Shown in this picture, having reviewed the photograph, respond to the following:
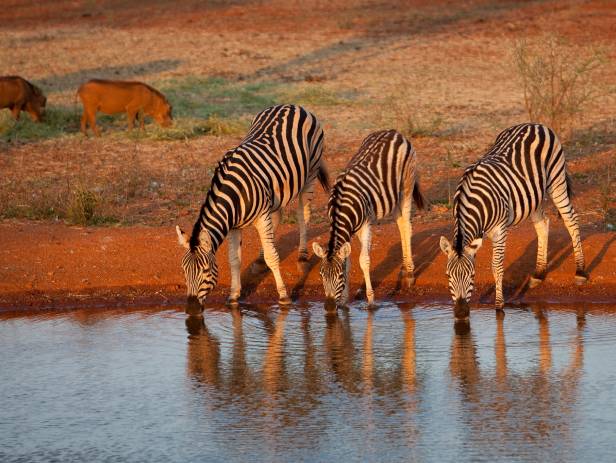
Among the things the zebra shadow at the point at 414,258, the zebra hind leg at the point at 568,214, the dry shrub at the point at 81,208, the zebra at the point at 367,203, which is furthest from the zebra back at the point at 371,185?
the dry shrub at the point at 81,208

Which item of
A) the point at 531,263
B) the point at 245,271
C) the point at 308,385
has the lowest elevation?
the point at 308,385

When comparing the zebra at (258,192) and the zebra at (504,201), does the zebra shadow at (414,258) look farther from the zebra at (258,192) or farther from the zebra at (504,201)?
the zebra at (504,201)

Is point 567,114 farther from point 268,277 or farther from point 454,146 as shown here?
point 268,277

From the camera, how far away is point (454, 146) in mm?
16969

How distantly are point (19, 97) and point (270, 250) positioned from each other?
943cm

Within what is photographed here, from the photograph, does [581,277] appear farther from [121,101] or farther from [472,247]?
[121,101]

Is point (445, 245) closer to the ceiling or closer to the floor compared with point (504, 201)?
closer to the floor

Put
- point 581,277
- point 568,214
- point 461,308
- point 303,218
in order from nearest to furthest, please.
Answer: point 461,308 → point 581,277 → point 568,214 → point 303,218

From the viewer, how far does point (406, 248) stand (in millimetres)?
11234

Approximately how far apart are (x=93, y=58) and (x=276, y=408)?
18.3 metres

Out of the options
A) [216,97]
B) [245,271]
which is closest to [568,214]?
[245,271]

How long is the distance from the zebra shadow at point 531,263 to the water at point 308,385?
681mm

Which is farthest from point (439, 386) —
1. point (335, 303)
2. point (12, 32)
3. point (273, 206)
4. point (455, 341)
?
point (12, 32)

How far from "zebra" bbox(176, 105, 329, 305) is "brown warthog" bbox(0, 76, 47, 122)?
8.10m
